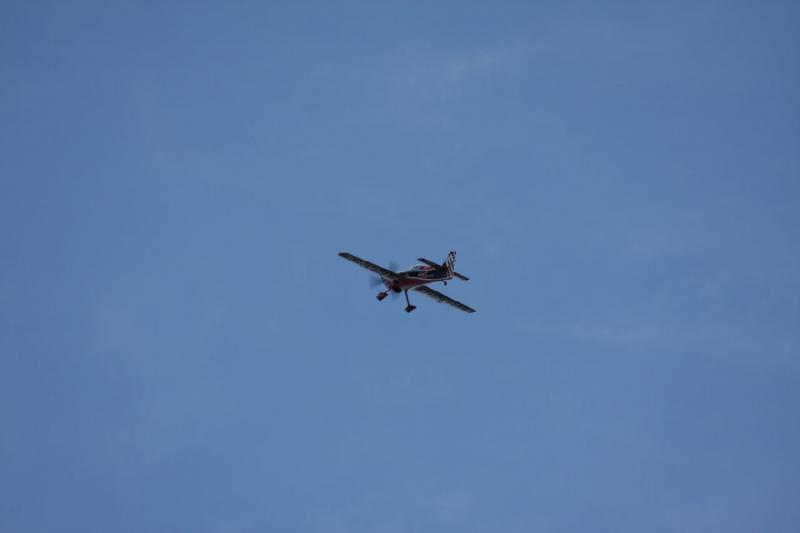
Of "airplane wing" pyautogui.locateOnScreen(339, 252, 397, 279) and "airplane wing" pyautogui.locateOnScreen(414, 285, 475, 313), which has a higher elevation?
"airplane wing" pyautogui.locateOnScreen(414, 285, 475, 313)

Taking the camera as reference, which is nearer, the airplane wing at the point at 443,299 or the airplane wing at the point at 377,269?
the airplane wing at the point at 377,269

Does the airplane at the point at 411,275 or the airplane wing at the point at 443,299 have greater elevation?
the airplane wing at the point at 443,299

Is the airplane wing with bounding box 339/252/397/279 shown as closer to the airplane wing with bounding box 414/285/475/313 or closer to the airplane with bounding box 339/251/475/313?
the airplane with bounding box 339/251/475/313

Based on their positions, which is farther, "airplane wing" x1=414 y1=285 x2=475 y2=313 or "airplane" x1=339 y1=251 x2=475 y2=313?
"airplane wing" x1=414 y1=285 x2=475 y2=313

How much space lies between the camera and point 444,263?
87.6 metres

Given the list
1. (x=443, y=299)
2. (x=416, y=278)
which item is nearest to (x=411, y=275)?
(x=416, y=278)

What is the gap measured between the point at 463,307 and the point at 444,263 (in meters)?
8.89

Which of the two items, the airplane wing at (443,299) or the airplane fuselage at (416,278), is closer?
the airplane fuselage at (416,278)

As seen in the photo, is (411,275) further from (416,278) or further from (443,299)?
(443,299)

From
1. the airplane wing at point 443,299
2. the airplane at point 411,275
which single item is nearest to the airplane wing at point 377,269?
the airplane at point 411,275

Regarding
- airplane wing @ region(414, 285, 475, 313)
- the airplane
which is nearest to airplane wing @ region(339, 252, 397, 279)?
the airplane

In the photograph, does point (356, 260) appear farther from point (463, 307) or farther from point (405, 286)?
point (463, 307)

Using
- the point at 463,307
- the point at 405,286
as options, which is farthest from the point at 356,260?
the point at 463,307

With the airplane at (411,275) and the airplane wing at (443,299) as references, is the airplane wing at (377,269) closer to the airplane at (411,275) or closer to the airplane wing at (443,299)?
the airplane at (411,275)
